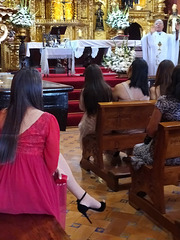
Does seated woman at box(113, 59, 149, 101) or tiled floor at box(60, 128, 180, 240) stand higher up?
seated woman at box(113, 59, 149, 101)

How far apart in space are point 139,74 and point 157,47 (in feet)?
16.9

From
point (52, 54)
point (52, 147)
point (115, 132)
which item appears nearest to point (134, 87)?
point (115, 132)

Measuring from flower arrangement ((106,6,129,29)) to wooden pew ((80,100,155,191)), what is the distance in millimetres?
8593

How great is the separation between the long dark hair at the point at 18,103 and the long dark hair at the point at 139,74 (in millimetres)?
2218

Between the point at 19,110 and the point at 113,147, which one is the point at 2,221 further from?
the point at 113,147

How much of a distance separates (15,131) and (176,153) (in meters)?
1.48

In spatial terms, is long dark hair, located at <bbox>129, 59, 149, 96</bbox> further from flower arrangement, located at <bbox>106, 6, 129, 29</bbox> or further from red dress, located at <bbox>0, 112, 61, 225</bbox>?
flower arrangement, located at <bbox>106, 6, 129, 29</bbox>

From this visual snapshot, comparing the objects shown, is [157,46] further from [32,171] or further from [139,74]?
[32,171]

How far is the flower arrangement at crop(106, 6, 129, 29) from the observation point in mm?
12656

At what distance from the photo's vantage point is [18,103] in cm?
241

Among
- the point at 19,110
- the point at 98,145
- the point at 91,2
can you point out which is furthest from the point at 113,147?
the point at 91,2

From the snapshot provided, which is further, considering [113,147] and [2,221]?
[113,147]

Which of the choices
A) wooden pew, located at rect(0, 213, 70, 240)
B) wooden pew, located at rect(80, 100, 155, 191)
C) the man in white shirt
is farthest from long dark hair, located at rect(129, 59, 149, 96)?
the man in white shirt

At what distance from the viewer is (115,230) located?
125 inches
